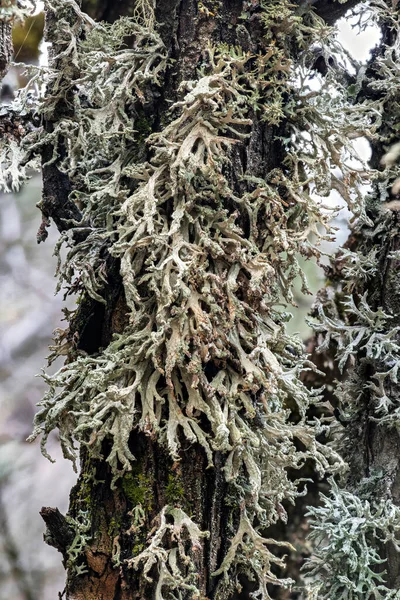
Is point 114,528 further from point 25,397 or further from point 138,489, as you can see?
point 25,397

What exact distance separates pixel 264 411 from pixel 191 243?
10.4 inches

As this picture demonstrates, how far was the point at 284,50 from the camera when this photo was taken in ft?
2.85

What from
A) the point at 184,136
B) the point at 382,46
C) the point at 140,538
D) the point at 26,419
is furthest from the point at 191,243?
the point at 26,419

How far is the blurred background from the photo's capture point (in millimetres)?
2090

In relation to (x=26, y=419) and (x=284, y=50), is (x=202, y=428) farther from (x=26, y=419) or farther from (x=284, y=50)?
(x=26, y=419)

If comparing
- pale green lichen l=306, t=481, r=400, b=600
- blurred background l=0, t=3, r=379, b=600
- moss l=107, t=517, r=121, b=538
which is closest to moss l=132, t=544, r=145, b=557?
moss l=107, t=517, r=121, b=538

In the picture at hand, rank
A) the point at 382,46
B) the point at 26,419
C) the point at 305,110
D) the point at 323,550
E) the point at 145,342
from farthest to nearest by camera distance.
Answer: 1. the point at 26,419
2. the point at 382,46
3. the point at 323,550
4. the point at 305,110
5. the point at 145,342

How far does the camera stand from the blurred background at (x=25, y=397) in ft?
6.86

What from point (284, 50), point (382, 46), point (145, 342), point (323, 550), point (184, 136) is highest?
point (382, 46)

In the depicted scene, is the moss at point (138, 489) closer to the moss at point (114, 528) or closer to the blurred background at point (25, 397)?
the moss at point (114, 528)

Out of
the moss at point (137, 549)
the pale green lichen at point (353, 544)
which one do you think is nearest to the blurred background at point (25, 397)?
the pale green lichen at point (353, 544)

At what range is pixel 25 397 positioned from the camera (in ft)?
7.31

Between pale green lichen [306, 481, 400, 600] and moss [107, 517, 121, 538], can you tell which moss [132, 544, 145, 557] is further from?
pale green lichen [306, 481, 400, 600]

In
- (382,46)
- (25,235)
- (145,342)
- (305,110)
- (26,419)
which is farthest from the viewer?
(25,235)
